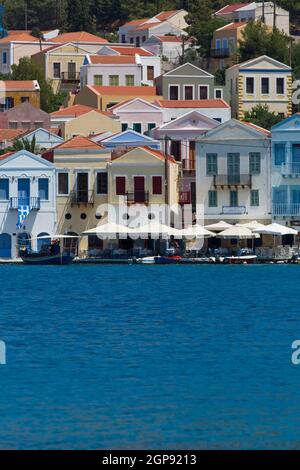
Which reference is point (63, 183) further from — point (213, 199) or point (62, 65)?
point (62, 65)

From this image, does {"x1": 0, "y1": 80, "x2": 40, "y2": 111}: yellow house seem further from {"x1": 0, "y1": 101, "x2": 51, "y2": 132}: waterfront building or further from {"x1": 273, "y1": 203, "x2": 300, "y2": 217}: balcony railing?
{"x1": 273, "y1": 203, "x2": 300, "y2": 217}: balcony railing

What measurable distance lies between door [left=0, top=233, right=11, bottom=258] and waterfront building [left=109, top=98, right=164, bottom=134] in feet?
51.7

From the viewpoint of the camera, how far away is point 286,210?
9106cm

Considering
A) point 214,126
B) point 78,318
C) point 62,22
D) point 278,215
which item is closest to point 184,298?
point 78,318

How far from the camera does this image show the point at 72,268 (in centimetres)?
8681

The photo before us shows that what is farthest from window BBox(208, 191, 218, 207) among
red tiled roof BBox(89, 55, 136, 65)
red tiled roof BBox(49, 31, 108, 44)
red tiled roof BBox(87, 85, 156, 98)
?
red tiled roof BBox(49, 31, 108, 44)

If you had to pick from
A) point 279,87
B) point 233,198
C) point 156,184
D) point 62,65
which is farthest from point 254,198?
point 62,65

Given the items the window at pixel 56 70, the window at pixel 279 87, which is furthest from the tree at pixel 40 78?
the window at pixel 279 87

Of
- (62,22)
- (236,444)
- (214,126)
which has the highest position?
(62,22)

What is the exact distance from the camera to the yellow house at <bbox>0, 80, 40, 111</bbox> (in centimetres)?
11606

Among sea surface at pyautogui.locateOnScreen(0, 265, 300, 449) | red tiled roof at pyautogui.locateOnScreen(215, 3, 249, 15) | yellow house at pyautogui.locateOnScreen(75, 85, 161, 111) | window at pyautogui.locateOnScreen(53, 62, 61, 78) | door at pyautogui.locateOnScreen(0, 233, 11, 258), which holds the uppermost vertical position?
red tiled roof at pyautogui.locateOnScreen(215, 3, 249, 15)

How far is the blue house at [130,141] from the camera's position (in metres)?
95.2

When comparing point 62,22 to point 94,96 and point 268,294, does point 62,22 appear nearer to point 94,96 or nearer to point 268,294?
point 94,96
